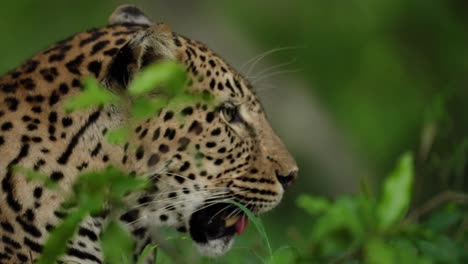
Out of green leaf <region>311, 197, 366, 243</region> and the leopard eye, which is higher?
green leaf <region>311, 197, 366, 243</region>

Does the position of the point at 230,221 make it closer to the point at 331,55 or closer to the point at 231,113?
the point at 231,113

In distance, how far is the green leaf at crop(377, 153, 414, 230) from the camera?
190 inches

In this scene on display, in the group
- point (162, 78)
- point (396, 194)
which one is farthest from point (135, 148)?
point (162, 78)

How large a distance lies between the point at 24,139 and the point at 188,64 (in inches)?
40.8

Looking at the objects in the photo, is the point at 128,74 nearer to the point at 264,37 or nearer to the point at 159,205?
the point at 159,205

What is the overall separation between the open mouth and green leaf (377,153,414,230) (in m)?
2.36

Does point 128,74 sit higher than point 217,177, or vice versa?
point 128,74

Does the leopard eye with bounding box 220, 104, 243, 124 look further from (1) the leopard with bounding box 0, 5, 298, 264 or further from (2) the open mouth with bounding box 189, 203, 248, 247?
(2) the open mouth with bounding box 189, 203, 248, 247

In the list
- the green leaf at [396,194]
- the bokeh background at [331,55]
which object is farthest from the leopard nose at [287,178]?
the bokeh background at [331,55]

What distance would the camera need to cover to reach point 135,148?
270 inches

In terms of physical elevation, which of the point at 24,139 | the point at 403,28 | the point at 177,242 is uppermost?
the point at 24,139

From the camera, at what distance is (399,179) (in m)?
4.84

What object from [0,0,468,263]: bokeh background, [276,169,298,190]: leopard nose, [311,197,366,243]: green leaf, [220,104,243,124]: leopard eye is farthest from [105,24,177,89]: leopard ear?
[0,0,468,263]: bokeh background

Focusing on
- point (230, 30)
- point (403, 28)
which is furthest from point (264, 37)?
point (403, 28)
